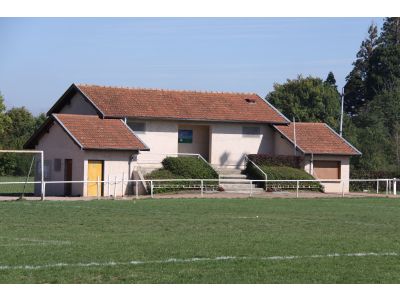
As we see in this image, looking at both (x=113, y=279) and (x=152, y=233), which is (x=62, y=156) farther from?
(x=113, y=279)

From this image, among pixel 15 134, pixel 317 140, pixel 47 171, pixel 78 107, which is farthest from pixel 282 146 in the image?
pixel 15 134

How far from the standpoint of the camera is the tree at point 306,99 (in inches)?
3610

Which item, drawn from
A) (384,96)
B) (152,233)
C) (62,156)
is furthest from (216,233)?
(384,96)

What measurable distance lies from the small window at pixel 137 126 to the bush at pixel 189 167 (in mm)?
2816

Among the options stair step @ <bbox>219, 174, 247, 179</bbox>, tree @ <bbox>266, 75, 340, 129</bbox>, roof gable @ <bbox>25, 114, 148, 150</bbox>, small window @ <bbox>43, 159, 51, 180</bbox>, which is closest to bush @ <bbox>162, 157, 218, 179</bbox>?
stair step @ <bbox>219, 174, 247, 179</bbox>

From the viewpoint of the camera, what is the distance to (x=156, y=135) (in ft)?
171

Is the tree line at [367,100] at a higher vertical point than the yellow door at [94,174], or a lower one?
Result: higher

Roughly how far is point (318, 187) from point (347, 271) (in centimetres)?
3700

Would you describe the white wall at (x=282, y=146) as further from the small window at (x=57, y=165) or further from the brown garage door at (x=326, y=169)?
the small window at (x=57, y=165)

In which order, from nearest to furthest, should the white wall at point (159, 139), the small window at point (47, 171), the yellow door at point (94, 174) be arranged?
the yellow door at point (94, 174), the small window at point (47, 171), the white wall at point (159, 139)

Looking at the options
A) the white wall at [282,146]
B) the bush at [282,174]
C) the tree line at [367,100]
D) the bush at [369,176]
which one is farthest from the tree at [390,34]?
the bush at [282,174]

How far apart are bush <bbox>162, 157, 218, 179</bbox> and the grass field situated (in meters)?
18.3

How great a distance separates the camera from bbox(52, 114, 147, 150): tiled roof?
1831 inches

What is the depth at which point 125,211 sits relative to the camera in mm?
29109
